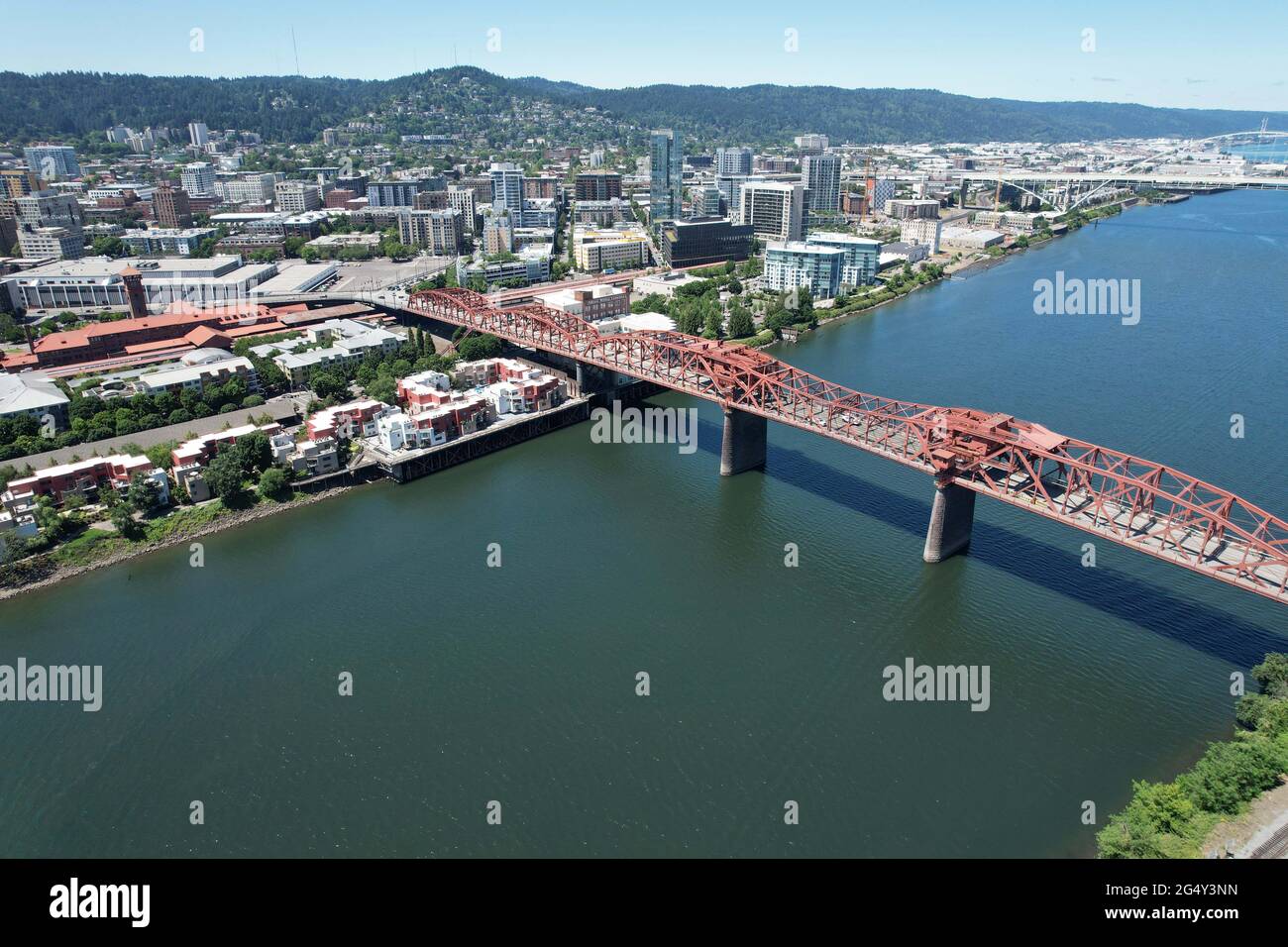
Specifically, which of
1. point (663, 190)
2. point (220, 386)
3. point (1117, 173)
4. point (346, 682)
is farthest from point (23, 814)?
point (1117, 173)

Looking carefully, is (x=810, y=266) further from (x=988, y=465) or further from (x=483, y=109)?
(x=483, y=109)

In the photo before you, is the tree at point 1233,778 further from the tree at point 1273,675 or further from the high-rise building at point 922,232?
the high-rise building at point 922,232

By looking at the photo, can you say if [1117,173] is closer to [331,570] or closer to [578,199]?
[578,199]

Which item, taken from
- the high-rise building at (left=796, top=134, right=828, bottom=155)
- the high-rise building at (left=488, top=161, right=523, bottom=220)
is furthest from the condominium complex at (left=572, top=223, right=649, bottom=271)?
the high-rise building at (left=796, top=134, right=828, bottom=155)

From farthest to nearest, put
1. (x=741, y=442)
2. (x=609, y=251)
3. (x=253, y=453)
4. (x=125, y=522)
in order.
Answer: (x=609, y=251), (x=741, y=442), (x=253, y=453), (x=125, y=522)

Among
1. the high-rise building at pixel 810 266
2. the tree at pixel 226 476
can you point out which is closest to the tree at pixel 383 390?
the tree at pixel 226 476

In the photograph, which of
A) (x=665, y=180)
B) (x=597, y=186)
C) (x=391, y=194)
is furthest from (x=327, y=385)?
(x=597, y=186)
